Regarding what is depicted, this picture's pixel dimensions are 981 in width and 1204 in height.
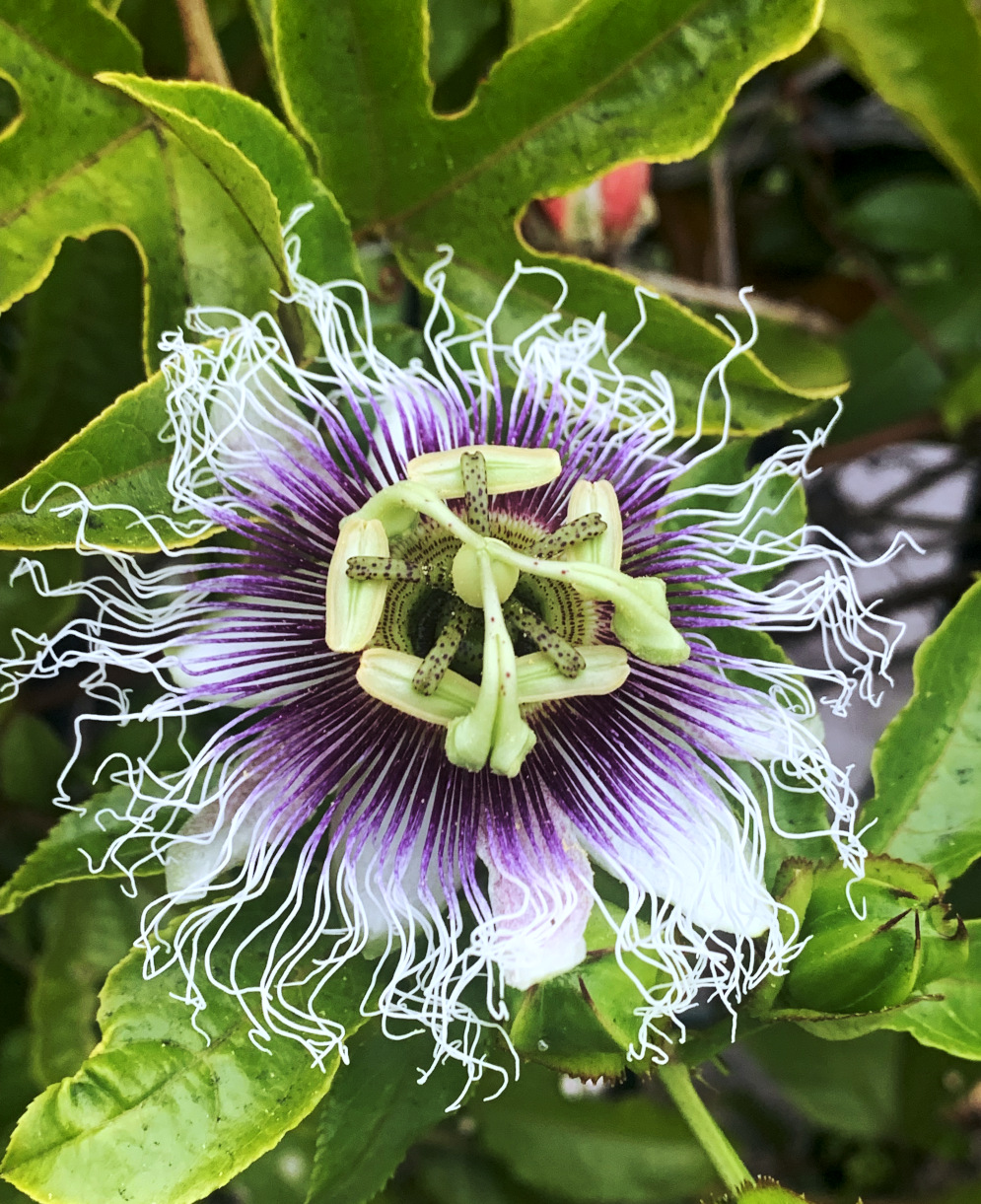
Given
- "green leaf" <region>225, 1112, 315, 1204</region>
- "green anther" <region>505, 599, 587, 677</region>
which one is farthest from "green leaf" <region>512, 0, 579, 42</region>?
"green leaf" <region>225, 1112, 315, 1204</region>

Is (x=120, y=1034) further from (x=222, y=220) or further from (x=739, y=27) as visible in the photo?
(x=739, y=27)

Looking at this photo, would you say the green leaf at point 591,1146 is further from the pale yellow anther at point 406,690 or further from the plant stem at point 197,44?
the plant stem at point 197,44

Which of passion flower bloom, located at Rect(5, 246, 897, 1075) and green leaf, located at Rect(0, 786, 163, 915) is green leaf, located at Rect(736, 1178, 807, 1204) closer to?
passion flower bloom, located at Rect(5, 246, 897, 1075)

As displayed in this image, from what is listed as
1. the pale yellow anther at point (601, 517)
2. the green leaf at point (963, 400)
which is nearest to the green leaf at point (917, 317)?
the green leaf at point (963, 400)

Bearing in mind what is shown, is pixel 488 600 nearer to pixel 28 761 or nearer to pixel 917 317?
pixel 28 761

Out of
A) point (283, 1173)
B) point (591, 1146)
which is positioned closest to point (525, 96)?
point (283, 1173)

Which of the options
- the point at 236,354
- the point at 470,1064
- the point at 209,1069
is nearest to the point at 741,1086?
the point at 470,1064

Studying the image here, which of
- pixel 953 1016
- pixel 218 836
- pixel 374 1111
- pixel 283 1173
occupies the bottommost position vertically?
pixel 283 1173
